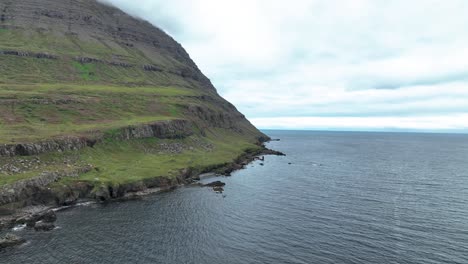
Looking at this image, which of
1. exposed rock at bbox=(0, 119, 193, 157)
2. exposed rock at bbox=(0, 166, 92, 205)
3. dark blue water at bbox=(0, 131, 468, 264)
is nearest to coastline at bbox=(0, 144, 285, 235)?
exposed rock at bbox=(0, 166, 92, 205)

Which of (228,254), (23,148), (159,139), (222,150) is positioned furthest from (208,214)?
(222,150)

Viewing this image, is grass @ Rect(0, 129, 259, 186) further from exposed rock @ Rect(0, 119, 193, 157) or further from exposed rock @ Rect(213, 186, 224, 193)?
exposed rock @ Rect(213, 186, 224, 193)

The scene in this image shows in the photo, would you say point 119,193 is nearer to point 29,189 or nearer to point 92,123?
point 29,189

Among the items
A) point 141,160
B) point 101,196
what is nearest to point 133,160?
point 141,160

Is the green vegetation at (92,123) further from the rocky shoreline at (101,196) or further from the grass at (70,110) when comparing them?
the rocky shoreline at (101,196)

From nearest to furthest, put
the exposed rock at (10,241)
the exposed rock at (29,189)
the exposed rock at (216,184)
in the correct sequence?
the exposed rock at (10,241), the exposed rock at (29,189), the exposed rock at (216,184)

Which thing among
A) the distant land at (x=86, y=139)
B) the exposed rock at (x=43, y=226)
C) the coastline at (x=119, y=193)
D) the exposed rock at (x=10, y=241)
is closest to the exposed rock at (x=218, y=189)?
the coastline at (x=119, y=193)

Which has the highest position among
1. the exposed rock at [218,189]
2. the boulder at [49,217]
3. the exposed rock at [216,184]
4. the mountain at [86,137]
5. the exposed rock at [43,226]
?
the mountain at [86,137]
